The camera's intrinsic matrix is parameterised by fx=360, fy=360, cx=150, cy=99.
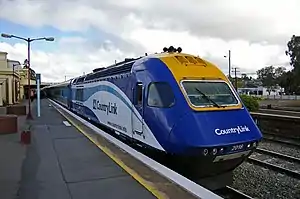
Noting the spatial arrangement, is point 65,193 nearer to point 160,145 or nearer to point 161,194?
point 161,194

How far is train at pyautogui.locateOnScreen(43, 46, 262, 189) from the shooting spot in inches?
328

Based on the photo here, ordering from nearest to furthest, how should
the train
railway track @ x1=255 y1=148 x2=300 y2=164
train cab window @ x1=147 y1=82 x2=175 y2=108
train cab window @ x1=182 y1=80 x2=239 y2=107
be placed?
the train < train cab window @ x1=182 y1=80 x2=239 y2=107 < train cab window @ x1=147 y1=82 x2=175 y2=108 < railway track @ x1=255 y1=148 x2=300 y2=164

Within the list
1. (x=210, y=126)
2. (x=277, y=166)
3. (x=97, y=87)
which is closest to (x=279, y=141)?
(x=277, y=166)

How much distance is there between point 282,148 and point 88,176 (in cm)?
1111

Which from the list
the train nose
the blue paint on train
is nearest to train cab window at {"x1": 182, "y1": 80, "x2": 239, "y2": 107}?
the blue paint on train

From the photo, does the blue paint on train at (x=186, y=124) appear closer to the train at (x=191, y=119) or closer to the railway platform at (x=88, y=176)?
the train at (x=191, y=119)

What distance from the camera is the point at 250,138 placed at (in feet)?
28.8

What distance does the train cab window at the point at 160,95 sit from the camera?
30.2ft

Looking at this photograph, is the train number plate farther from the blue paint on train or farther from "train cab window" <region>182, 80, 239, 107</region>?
"train cab window" <region>182, 80, 239, 107</region>

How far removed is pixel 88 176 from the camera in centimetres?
758

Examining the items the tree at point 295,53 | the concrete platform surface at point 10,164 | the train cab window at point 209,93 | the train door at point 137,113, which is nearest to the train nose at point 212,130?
the train cab window at point 209,93

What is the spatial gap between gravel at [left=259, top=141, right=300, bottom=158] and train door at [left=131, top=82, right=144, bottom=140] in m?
6.96

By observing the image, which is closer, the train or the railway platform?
the railway platform

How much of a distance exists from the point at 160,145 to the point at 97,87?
982cm
